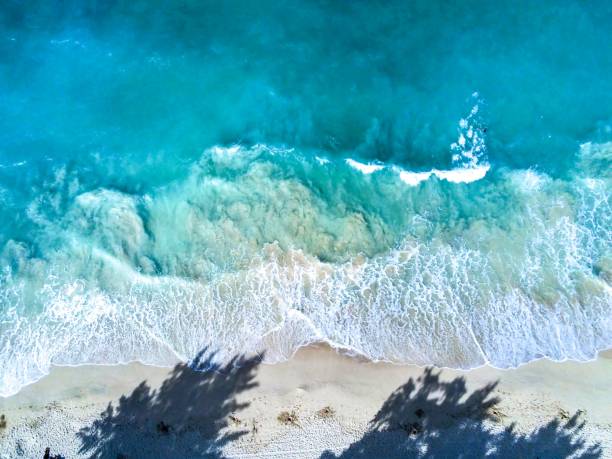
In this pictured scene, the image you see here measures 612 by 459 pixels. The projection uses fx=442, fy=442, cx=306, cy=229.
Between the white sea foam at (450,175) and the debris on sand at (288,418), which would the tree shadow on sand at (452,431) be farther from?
the white sea foam at (450,175)

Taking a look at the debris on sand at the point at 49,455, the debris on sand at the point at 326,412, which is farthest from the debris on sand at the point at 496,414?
the debris on sand at the point at 49,455

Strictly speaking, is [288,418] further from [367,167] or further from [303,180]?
[367,167]

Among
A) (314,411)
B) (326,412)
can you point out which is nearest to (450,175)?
(326,412)

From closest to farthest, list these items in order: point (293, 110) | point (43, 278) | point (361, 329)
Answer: point (361, 329) < point (43, 278) < point (293, 110)

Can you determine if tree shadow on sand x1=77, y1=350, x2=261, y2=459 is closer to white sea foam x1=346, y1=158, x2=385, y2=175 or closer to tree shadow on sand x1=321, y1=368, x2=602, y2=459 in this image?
tree shadow on sand x1=321, y1=368, x2=602, y2=459

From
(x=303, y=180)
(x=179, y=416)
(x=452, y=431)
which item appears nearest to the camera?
(x=452, y=431)

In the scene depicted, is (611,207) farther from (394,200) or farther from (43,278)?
(43,278)

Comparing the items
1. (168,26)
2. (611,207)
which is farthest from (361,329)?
(168,26)
